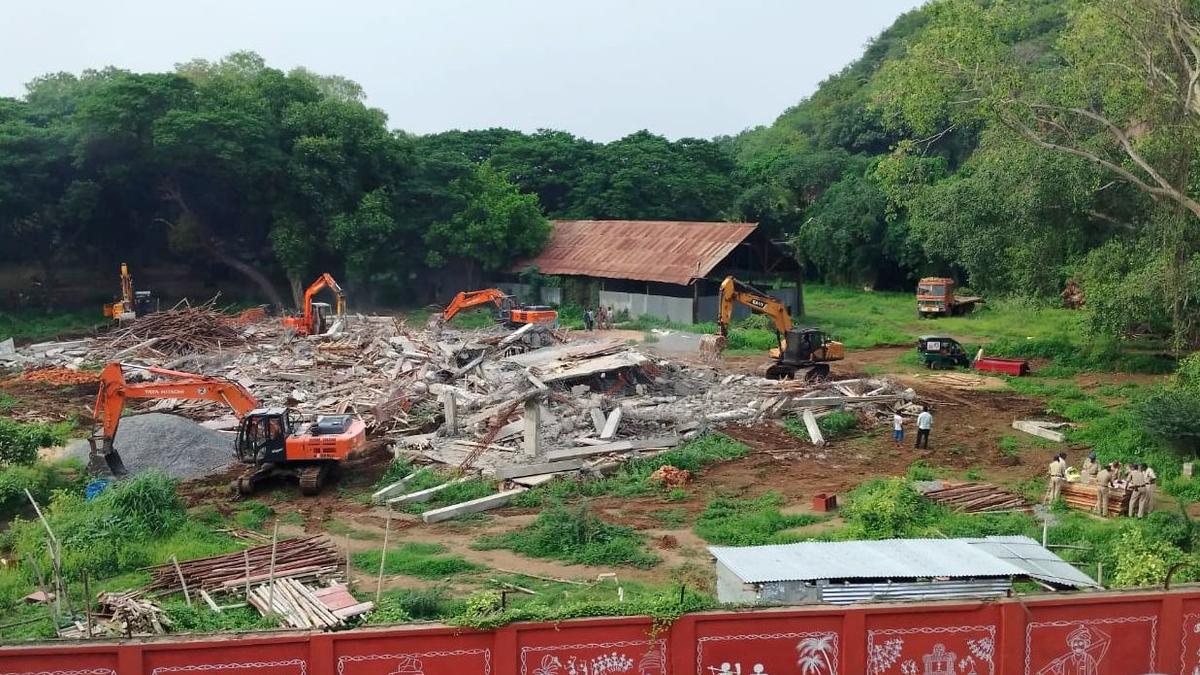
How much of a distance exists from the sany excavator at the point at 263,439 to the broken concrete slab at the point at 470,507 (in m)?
2.88

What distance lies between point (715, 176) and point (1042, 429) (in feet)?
136

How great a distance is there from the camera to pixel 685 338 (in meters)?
38.4

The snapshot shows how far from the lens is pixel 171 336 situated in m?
36.7

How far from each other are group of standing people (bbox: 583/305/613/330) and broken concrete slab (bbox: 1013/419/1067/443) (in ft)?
72.9

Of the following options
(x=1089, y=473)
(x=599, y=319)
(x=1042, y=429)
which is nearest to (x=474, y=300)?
(x=599, y=319)

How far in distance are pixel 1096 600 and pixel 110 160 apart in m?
48.3

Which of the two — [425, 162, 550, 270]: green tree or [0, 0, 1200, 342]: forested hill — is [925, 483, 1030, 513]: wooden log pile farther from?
[425, 162, 550, 270]: green tree

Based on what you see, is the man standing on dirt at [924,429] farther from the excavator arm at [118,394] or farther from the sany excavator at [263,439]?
the excavator arm at [118,394]

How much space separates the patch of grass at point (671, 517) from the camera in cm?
1877

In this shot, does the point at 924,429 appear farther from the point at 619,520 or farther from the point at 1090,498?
the point at 619,520

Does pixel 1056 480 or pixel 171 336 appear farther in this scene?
pixel 171 336

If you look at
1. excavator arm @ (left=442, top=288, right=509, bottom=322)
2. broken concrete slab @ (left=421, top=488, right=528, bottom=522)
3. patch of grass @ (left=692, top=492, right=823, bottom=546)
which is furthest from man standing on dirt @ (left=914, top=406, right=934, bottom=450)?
excavator arm @ (left=442, top=288, right=509, bottom=322)

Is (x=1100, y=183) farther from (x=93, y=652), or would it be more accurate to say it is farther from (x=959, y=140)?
(x=959, y=140)

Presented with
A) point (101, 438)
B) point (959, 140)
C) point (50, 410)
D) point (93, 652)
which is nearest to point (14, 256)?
point (50, 410)
